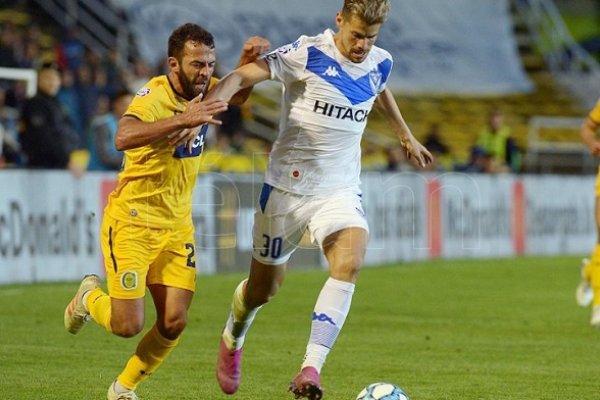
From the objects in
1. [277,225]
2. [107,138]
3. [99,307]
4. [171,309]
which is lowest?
[107,138]

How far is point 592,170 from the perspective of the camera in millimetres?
27953

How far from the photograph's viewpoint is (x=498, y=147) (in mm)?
23172

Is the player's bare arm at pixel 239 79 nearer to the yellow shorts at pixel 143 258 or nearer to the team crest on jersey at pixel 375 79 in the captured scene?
the team crest on jersey at pixel 375 79

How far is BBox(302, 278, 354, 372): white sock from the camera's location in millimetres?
7129

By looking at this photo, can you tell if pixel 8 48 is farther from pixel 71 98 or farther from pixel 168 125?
pixel 168 125

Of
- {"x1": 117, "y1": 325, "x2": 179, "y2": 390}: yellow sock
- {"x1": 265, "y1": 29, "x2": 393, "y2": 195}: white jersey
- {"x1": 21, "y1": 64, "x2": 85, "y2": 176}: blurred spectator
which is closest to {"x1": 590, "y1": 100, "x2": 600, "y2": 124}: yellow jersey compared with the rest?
{"x1": 265, "y1": 29, "x2": 393, "y2": 195}: white jersey

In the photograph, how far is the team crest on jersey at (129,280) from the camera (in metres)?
7.50

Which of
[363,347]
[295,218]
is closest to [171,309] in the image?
[295,218]

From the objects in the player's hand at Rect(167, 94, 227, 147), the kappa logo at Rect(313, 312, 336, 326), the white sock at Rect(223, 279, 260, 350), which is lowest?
the white sock at Rect(223, 279, 260, 350)

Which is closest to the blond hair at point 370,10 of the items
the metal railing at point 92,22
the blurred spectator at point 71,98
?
the blurred spectator at point 71,98

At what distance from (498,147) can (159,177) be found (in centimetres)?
1622

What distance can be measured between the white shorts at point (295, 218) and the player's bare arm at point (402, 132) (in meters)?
0.49

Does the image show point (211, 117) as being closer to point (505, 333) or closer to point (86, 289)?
point (86, 289)

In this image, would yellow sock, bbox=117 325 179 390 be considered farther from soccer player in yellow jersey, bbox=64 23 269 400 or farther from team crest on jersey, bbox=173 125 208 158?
team crest on jersey, bbox=173 125 208 158
